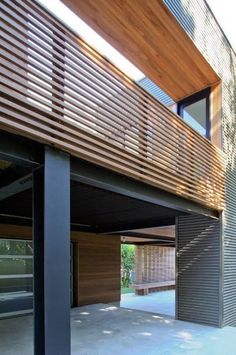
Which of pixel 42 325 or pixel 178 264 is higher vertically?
pixel 42 325

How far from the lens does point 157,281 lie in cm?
1549

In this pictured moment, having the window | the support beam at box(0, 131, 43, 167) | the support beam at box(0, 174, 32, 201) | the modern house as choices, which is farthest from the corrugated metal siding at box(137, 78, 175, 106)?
the support beam at box(0, 131, 43, 167)

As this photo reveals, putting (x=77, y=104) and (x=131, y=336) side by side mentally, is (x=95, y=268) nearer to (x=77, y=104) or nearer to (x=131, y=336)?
(x=131, y=336)

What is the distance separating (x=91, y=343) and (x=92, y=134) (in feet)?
11.3

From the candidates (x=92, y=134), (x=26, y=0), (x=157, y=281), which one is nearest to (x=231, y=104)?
(x=92, y=134)

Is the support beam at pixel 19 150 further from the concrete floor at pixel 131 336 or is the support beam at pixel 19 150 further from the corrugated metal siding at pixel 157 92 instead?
the corrugated metal siding at pixel 157 92

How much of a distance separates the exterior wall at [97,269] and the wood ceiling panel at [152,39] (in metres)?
4.88

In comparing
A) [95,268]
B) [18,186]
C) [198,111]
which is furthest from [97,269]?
[18,186]

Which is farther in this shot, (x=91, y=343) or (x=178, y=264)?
(x=178, y=264)

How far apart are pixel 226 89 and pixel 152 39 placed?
2.38m

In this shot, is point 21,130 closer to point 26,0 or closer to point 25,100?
point 25,100

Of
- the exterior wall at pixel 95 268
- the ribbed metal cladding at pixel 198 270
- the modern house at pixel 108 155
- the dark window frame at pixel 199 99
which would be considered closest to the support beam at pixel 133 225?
the modern house at pixel 108 155

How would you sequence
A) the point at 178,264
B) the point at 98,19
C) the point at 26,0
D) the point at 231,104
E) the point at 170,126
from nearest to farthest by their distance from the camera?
the point at 26,0
the point at 170,126
the point at 98,19
the point at 178,264
the point at 231,104

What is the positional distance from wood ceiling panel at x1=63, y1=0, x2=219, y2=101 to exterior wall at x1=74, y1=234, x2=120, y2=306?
488 centimetres
